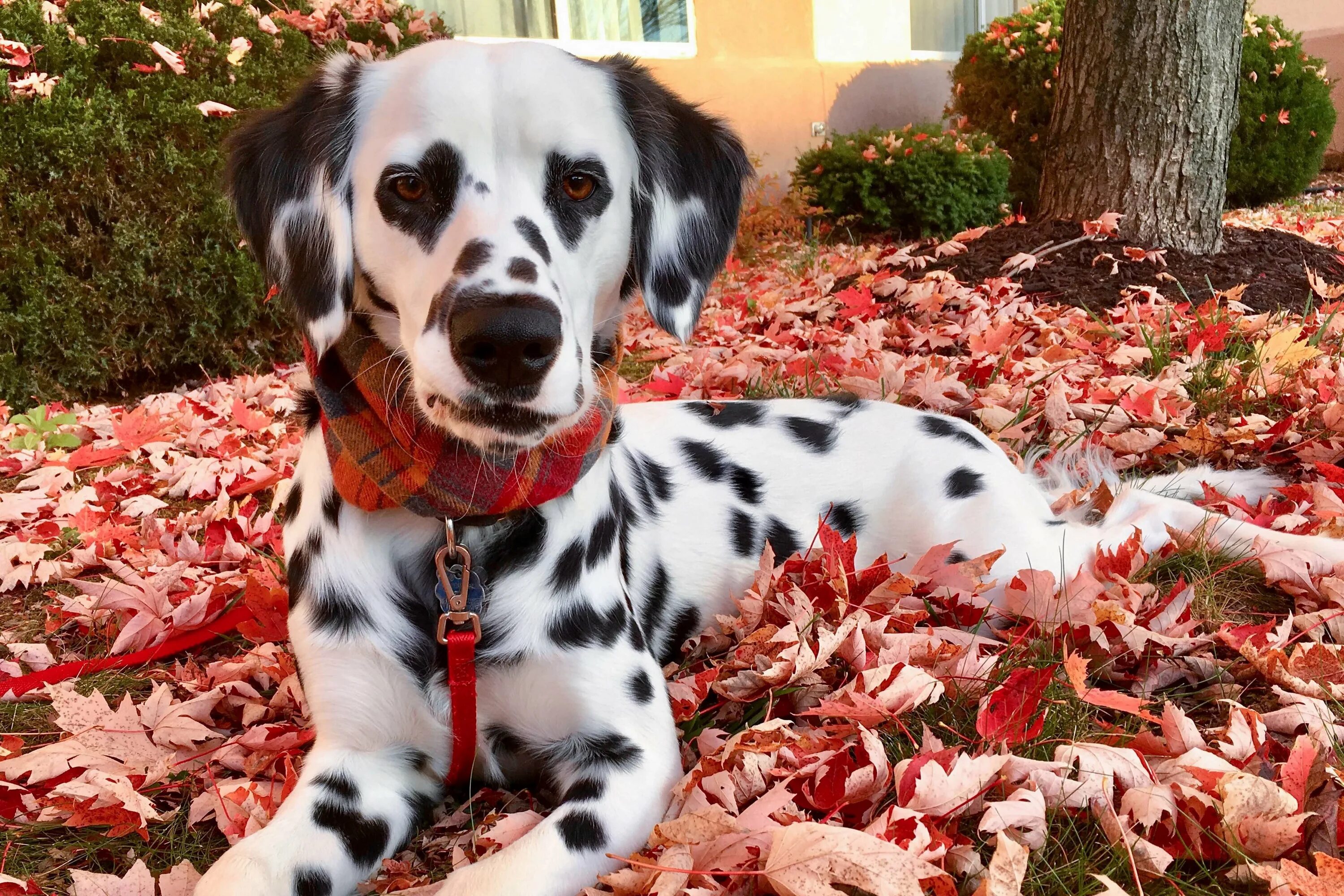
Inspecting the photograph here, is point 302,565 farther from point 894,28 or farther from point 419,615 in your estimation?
point 894,28

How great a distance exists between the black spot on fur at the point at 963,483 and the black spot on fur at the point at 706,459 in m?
0.68

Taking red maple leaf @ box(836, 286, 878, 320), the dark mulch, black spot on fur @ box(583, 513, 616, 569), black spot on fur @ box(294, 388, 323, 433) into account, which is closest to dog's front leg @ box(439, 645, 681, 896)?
black spot on fur @ box(583, 513, 616, 569)

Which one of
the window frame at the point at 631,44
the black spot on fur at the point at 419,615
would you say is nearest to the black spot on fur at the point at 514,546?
the black spot on fur at the point at 419,615

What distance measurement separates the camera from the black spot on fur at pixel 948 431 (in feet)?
10.1

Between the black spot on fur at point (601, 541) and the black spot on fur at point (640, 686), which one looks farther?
the black spot on fur at point (601, 541)

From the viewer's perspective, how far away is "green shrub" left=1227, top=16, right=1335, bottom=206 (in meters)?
11.6

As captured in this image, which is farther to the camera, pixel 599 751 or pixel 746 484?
pixel 746 484

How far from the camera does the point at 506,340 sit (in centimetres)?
171

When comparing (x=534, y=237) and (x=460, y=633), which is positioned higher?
(x=534, y=237)

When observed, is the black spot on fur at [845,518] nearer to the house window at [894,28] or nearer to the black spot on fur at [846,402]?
the black spot on fur at [846,402]

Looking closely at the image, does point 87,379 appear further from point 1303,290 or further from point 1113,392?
point 1303,290

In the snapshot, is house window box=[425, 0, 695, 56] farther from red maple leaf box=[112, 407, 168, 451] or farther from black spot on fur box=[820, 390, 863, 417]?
black spot on fur box=[820, 390, 863, 417]

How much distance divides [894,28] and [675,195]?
11.8 meters

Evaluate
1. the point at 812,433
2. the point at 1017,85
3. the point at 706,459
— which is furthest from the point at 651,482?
the point at 1017,85
